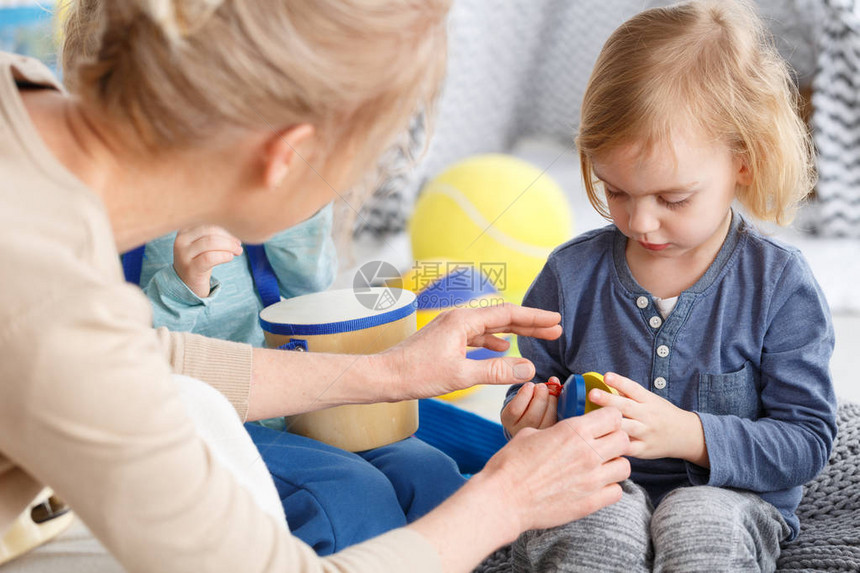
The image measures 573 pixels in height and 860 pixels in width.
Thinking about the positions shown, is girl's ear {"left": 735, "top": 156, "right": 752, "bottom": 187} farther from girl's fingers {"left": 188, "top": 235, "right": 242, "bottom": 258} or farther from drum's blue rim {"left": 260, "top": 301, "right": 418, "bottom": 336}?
girl's fingers {"left": 188, "top": 235, "right": 242, "bottom": 258}

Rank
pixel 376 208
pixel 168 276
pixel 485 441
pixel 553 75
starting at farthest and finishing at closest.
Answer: pixel 553 75 → pixel 376 208 → pixel 485 441 → pixel 168 276

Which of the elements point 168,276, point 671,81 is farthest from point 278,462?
point 671,81

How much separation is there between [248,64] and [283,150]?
0.07 meters

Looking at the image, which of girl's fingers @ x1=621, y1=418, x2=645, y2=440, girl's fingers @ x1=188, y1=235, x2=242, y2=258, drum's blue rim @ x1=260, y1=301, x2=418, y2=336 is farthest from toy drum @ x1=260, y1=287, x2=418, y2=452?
girl's fingers @ x1=621, y1=418, x2=645, y2=440

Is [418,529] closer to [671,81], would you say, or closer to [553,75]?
[671,81]

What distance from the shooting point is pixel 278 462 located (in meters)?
0.90

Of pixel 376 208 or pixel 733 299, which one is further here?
pixel 376 208

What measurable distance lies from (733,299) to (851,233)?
49.5 inches

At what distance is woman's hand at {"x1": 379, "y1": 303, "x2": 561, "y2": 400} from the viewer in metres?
0.79

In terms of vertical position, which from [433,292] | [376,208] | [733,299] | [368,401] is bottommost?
[376,208]

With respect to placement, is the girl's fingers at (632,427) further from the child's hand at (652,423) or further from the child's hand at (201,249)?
the child's hand at (201,249)

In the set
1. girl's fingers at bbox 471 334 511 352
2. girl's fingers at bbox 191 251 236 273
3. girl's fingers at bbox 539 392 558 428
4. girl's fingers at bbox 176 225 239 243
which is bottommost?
girl's fingers at bbox 539 392 558 428

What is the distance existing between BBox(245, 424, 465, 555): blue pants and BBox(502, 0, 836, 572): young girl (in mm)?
123

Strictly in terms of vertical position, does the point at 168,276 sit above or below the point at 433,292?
above
